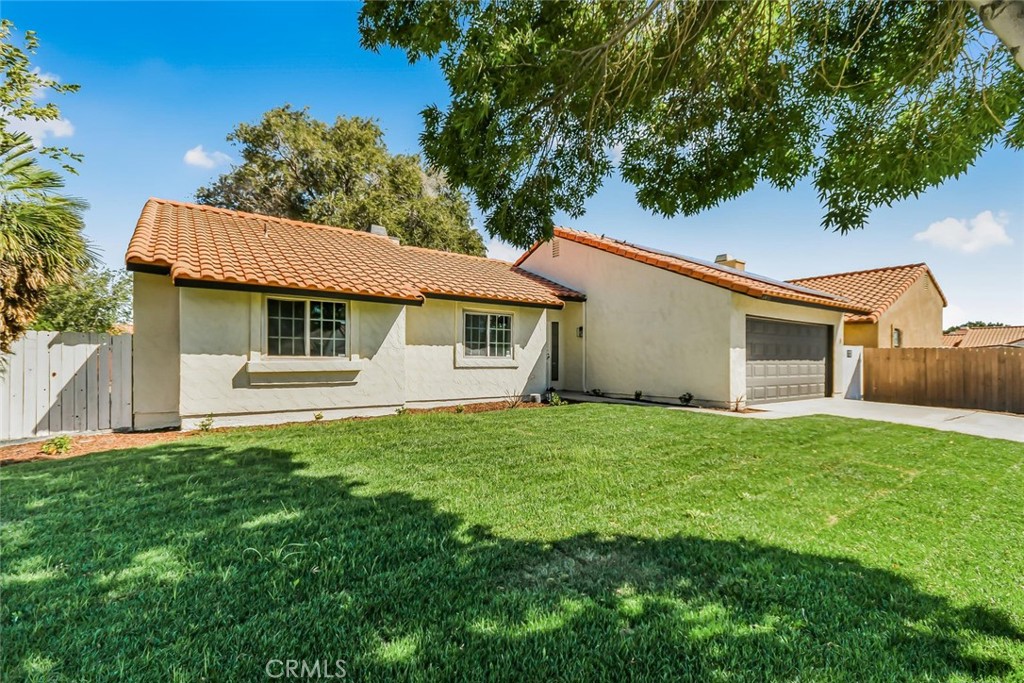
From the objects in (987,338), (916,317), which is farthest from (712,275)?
(987,338)

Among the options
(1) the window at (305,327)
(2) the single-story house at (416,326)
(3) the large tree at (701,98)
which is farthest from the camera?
(1) the window at (305,327)

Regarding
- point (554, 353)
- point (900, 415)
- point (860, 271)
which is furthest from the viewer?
point (860, 271)

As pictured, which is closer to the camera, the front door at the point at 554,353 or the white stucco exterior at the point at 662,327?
the white stucco exterior at the point at 662,327

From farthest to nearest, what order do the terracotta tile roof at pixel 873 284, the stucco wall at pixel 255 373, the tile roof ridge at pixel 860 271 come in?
the tile roof ridge at pixel 860 271 → the terracotta tile roof at pixel 873 284 → the stucco wall at pixel 255 373

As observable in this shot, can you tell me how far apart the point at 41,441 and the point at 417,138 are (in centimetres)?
944

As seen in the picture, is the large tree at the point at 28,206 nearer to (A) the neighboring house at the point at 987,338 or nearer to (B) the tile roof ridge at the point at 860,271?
(B) the tile roof ridge at the point at 860,271

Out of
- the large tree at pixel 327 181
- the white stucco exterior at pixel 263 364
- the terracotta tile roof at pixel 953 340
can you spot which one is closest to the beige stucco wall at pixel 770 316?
the white stucco exterior at pixel 263 364

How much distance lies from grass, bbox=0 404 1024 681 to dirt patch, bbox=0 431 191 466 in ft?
3.32

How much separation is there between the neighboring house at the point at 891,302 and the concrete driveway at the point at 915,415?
510 centimetres

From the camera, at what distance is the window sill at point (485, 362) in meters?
12.9

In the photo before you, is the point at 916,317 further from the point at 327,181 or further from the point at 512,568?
the point at 327,181

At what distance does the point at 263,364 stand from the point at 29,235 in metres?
4.15

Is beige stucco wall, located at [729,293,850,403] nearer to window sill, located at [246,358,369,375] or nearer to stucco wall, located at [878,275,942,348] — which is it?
stucco wall, located at [878,275,942,348]

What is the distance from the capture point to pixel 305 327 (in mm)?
10250
